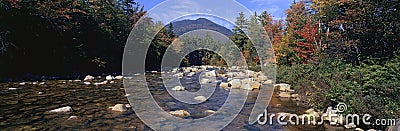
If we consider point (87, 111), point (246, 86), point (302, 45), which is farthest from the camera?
point (302, 45)

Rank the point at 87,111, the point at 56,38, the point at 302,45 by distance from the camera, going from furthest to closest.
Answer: the point at 56,38 < the point at 302,45 < the point at 87,111

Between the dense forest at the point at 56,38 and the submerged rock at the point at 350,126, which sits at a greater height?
the dense forest at the point at 56,38

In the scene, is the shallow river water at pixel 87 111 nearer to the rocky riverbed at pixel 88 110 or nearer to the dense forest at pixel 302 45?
the rocky riverbed at pixel 88 110

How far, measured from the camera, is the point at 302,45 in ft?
50.9

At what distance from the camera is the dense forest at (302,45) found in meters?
6.86

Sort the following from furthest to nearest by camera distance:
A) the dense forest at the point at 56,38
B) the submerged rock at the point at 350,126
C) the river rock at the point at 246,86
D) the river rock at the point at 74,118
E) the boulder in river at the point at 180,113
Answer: the dense forest at the point at 56,38 → the river rock at the point at 246,86 → the boulder in river at the point at 180,113 → the river rock at the point at 74,118 → the submerged rock at the point at 350,126

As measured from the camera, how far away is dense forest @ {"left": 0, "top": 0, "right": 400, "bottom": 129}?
22.5 ft


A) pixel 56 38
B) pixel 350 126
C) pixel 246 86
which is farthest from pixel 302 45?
pixel 56 38

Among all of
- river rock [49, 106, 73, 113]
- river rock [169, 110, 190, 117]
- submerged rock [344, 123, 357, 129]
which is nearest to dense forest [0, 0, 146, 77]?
river rock [49, 106, 73, 113]

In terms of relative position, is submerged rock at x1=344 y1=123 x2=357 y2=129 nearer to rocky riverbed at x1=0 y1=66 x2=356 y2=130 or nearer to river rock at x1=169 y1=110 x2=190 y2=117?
rocky riverbed at x1=0 y1=66 x2=356 y2=130

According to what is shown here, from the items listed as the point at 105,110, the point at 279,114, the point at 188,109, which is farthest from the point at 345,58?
the point at 105,110

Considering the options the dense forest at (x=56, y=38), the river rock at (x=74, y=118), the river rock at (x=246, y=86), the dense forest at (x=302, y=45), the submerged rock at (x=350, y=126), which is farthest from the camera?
the dense forest at (x=56, y=38)

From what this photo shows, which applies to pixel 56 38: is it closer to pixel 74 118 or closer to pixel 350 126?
pixel 74 118

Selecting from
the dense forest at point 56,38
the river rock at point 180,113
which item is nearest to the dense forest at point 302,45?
the dense forest at point 56,38
